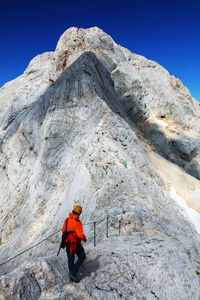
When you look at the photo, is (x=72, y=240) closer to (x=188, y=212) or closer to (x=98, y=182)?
(x=98, y=182)

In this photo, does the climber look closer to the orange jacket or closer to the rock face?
the orange jacket

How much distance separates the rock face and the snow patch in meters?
0.30

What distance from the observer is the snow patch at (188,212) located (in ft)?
54.6

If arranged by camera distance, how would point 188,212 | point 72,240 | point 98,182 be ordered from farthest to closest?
point 188,212 < point 98,182 < point 72,240

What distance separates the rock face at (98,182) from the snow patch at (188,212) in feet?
1.00

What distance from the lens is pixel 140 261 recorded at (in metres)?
6.11

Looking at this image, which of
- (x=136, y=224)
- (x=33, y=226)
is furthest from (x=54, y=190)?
(x=136, y=224)

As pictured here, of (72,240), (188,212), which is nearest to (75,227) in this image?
(72,240)

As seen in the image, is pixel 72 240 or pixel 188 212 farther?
pixel 188 212

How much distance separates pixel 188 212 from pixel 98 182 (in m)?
8.97

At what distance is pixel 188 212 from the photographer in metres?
17.8

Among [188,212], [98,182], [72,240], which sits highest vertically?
[188,212]

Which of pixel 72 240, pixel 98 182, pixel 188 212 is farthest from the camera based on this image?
pixel 188 212

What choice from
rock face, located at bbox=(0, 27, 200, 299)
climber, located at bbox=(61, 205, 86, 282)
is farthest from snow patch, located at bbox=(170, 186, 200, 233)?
climber, located at bbox=(61, 205, 86, 282)
